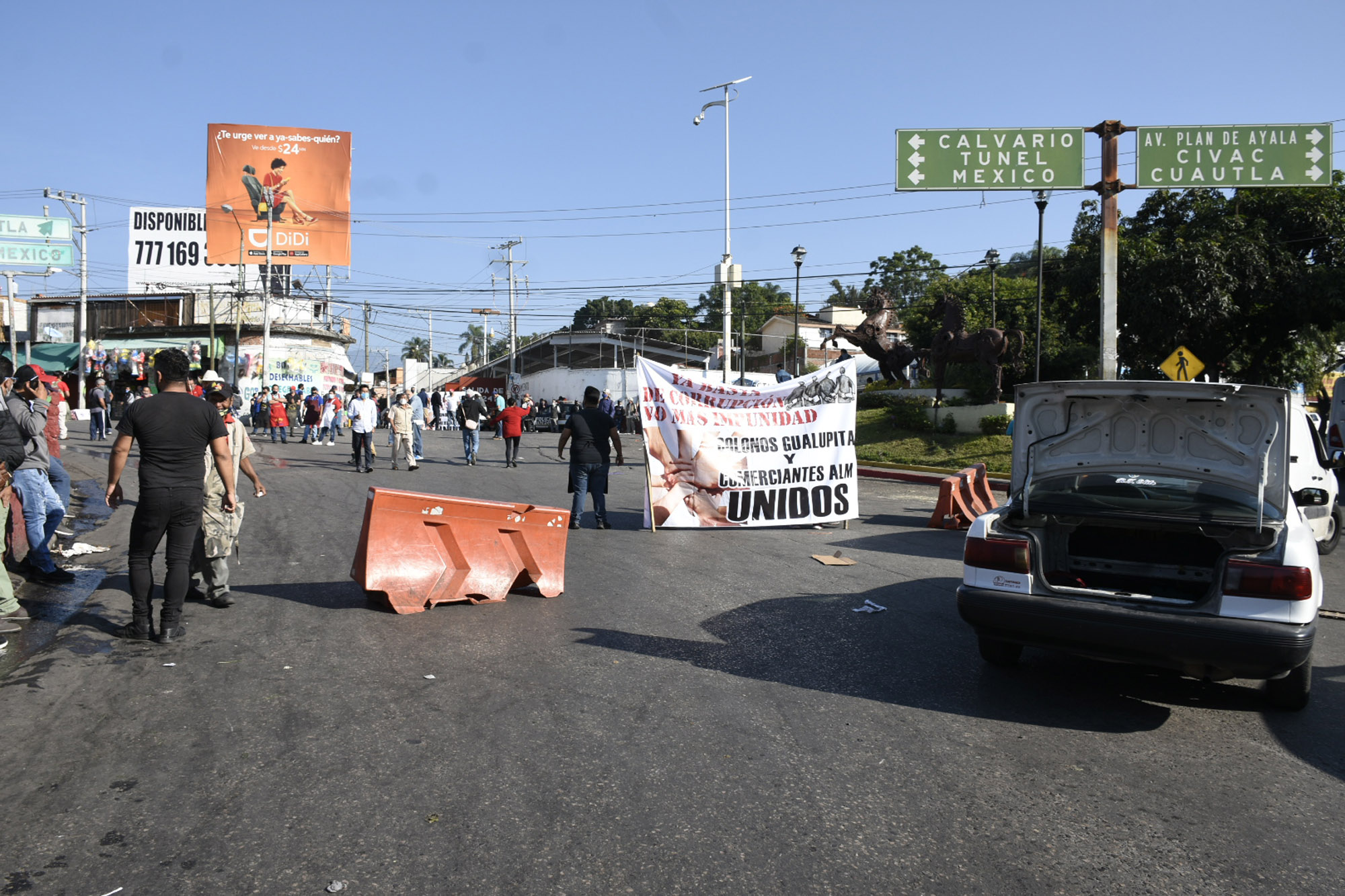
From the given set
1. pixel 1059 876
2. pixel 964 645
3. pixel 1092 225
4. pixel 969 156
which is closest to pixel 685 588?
pixel 964 645

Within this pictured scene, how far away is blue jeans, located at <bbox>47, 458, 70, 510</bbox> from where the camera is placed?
925 centimetres

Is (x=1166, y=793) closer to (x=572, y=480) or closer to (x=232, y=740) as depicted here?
(x=232, y=740)

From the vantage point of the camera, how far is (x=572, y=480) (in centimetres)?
1196

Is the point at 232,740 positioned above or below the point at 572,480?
below

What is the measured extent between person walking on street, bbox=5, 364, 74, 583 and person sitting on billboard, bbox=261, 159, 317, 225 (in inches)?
1662

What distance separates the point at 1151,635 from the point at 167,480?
588cm

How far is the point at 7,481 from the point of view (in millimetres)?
6551

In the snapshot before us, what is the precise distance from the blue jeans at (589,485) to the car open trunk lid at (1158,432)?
6.36 meters

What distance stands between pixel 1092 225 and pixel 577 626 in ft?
115

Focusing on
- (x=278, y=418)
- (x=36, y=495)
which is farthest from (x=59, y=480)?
(x=278, y=418)

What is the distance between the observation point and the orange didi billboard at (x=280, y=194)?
46000 millimetres

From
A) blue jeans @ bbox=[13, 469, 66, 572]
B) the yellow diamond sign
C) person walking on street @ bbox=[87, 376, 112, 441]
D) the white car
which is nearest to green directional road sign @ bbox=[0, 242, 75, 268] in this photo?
person walking on street @ bbox=[87, 376, 112, 441]

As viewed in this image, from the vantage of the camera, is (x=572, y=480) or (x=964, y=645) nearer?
(x=964, y=645)

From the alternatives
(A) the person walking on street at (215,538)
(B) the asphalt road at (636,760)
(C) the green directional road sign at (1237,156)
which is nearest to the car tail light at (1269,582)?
(B) the asphalt road at (636,760)
